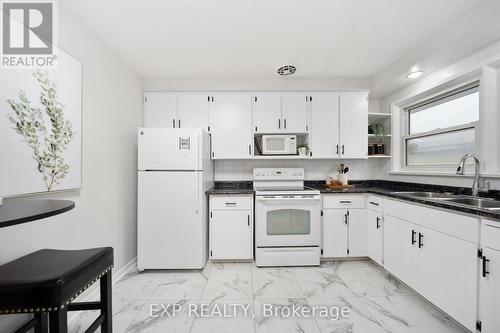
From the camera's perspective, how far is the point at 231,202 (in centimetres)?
261

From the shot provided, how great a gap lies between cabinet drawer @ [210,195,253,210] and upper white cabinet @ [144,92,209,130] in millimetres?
1015

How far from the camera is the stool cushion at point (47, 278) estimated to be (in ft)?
3.01

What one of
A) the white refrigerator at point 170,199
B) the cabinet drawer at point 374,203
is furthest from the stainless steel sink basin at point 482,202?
the white refrigerator at point 170,199

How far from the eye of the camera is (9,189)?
1.23 metres

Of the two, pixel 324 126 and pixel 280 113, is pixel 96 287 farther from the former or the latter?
pixel 324 126

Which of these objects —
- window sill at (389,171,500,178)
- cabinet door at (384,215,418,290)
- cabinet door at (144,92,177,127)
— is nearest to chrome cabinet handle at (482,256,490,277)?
cabinet door at (384,215,418,290)

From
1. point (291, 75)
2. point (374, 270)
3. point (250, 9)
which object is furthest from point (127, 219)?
point (374, 270)

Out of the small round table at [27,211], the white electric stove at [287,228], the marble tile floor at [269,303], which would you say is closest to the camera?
the small round table at [27,211]

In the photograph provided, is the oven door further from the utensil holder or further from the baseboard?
the baseboard

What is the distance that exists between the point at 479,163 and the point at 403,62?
1.28m

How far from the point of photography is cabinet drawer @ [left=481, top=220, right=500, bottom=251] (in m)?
1.25

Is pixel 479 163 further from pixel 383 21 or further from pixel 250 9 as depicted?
pixel 250 9

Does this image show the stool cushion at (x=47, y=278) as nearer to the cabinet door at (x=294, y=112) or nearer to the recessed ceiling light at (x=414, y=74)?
the cabinet door at (x=294, y=112)

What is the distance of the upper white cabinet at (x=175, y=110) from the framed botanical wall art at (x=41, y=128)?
1112 mm
